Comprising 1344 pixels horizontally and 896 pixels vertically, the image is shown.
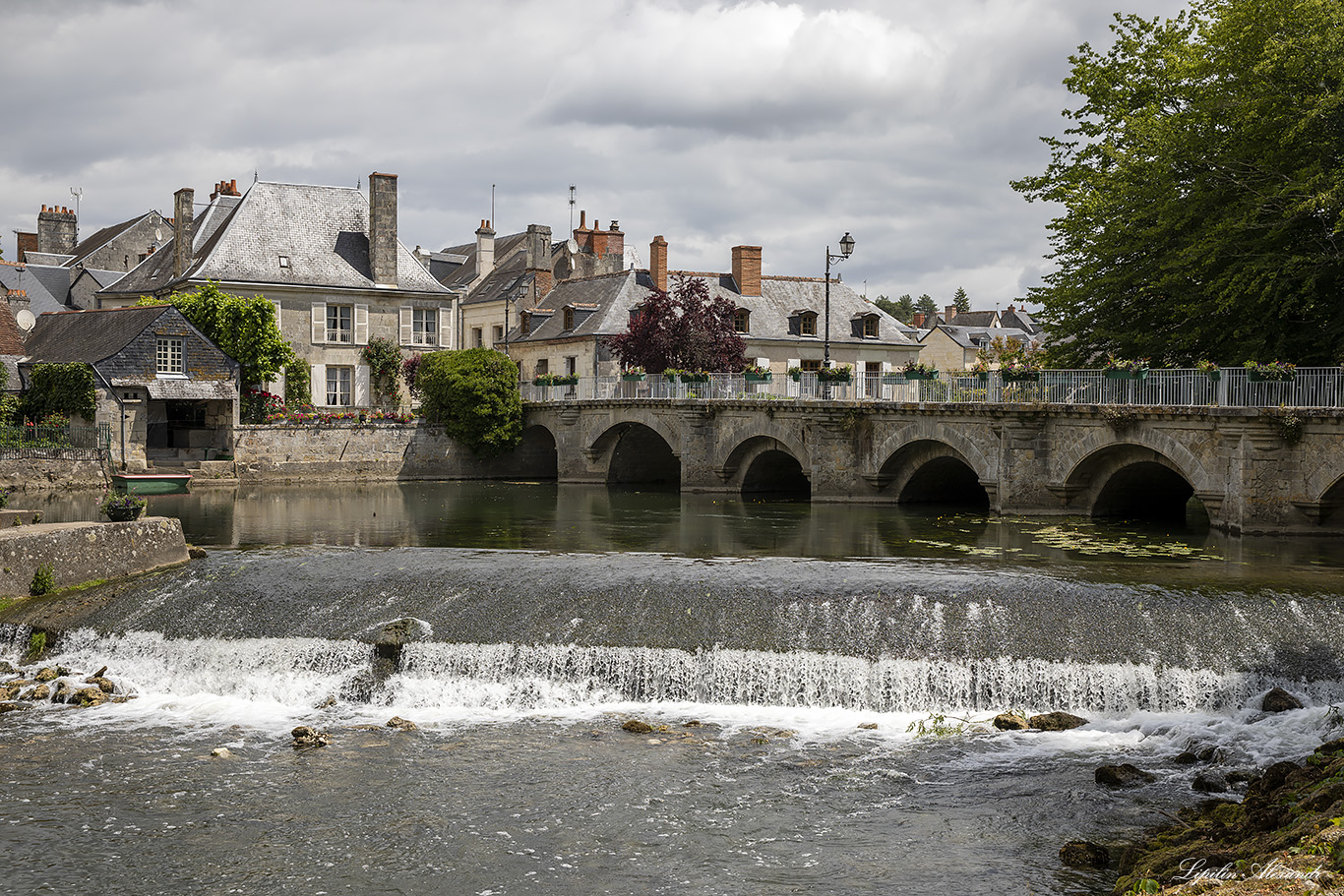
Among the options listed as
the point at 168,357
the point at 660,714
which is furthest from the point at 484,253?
the point at 660,714

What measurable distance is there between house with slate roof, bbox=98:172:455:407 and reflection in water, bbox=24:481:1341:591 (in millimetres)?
10106

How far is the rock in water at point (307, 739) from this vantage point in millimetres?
12414

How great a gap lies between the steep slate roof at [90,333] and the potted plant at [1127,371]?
28.1m

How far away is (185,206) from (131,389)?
12.2 m

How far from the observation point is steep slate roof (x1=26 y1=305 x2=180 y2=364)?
121ft

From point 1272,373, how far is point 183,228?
39.0m

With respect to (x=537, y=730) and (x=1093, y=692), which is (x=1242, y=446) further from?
(x=537, y=730)

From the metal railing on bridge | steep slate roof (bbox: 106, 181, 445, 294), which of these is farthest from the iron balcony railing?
the metal railing on bridge

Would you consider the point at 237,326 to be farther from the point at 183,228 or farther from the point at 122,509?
the point at 122,509

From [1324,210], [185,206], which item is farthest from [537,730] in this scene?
[185,206]

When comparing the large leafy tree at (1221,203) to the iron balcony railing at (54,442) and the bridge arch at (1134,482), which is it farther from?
the iron balcony railing at (54,442)

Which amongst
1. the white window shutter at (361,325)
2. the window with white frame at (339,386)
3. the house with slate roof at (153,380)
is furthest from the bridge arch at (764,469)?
the white window shutter at (361,325)

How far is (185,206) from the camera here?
149 feet

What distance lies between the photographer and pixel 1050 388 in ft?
81.4
